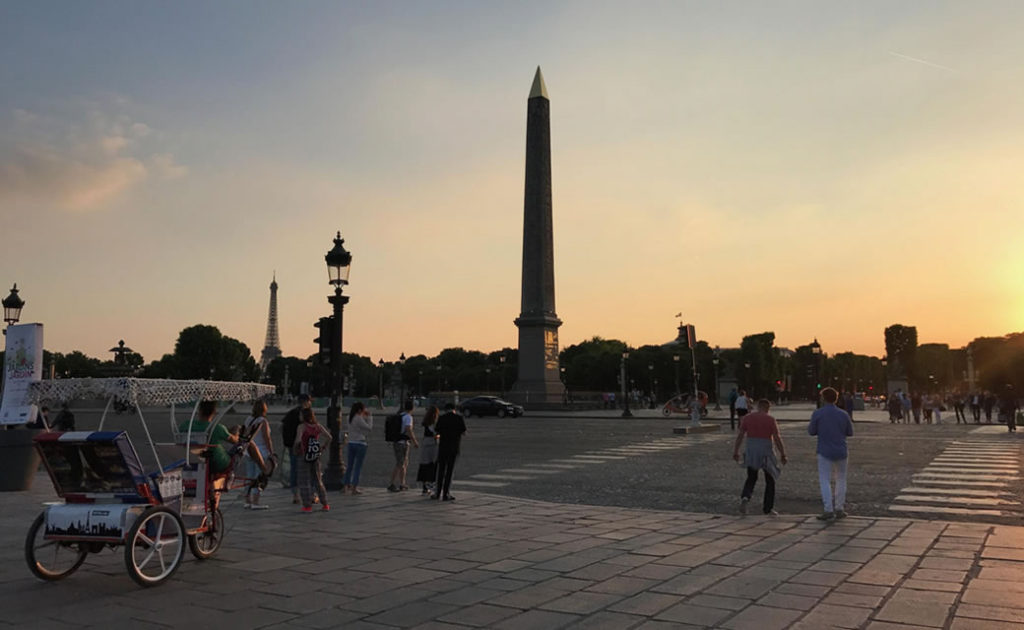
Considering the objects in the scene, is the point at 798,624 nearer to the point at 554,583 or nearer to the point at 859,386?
the point at 554,583

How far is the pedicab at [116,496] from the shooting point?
24.3 feet

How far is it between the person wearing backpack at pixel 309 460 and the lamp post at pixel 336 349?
220 cm

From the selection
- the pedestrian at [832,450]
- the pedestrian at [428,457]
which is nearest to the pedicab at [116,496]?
the pedestrian at [428,457]

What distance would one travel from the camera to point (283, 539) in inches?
397

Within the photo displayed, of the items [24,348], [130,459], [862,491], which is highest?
[24,348]

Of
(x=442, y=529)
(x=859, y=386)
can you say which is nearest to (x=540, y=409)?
(x=442, y=529)

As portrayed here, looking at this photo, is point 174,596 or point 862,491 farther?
point 862,491

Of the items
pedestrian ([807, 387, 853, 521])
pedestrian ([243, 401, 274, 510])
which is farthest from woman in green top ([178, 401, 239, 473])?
pedestrian ([807, 387, 853, 521])

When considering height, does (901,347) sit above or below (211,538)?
above

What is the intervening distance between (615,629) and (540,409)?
5383cm

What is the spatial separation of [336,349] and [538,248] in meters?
39.9

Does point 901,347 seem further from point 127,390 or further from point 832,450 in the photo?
point 127,390

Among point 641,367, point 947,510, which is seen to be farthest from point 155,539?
point 641,367

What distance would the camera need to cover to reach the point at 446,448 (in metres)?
14.1
